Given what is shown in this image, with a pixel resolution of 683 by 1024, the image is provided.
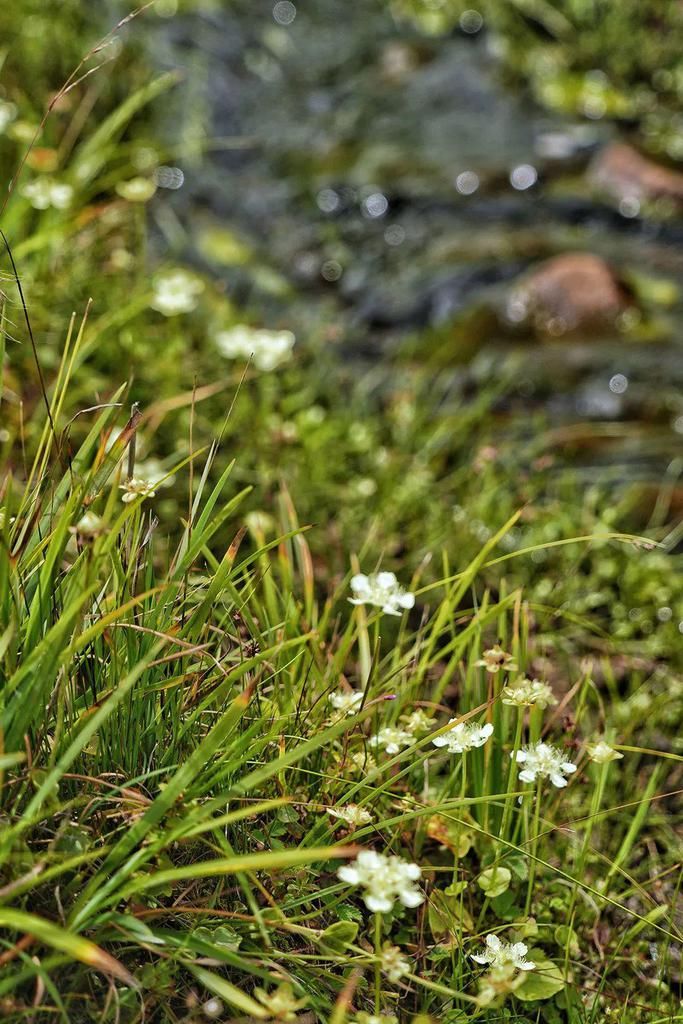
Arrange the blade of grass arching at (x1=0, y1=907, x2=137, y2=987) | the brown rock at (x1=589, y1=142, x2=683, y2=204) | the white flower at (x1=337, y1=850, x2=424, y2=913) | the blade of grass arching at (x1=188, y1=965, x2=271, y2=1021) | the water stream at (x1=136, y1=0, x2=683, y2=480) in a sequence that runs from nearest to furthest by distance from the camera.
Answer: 1. the blade of grass arching at (x1=0, y1=907, x2=137, y2=987)
2. the blade of grass arching at (x1=188, y1=965, x2=271, y2=1021)
3. the white flower at (x1=337, y1=850, x2=424, y2=913)
4. the water stream at (x1=136, y1=0, x2=683, y2=480)
5. the brown rock at (x1=589, y1=142, x2=683, y2=204)

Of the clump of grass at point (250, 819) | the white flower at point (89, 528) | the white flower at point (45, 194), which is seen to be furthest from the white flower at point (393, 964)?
the white flower at point (45, 194)

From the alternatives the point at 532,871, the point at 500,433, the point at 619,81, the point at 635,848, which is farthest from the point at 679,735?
the point at 619,81

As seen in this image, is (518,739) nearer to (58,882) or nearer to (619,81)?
(58,882)

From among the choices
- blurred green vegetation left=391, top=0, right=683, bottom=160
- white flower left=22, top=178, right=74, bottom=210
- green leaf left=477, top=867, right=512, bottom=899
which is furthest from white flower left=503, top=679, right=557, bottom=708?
blurred green vegetation left=391, top=0, right=683, bottom=160

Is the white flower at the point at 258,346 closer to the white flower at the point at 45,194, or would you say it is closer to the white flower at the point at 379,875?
the white flower at the point at 45,194

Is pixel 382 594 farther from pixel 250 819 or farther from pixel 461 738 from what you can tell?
pixel 250 819

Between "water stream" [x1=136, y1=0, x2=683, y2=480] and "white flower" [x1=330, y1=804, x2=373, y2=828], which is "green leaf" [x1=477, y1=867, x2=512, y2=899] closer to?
"white flower" [x1=330, y1=804, x2=373, y2=828]

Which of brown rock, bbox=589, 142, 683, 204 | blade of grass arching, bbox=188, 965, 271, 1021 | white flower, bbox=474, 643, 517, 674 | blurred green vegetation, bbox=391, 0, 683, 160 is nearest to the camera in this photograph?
blade of grass arching, bbox=188, 965, 271, 1021

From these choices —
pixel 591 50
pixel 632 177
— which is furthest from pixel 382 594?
pixel 591 50
